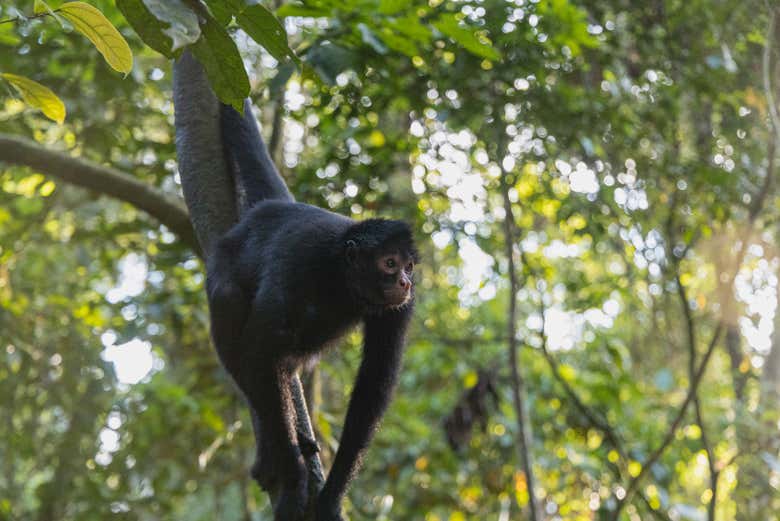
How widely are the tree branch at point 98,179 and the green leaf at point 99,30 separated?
2.34 meters

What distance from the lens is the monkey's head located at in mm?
4352

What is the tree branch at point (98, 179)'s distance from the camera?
14.4 ft

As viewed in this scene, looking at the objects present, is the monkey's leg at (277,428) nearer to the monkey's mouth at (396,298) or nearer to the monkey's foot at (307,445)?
the monkey's foot at (307,445)

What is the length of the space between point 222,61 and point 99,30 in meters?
0.34

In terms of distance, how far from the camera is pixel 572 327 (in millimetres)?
12289

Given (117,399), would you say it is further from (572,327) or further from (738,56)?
(572,327)

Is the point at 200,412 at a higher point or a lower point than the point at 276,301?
lower

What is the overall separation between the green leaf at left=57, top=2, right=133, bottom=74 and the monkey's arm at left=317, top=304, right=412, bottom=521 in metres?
2.20

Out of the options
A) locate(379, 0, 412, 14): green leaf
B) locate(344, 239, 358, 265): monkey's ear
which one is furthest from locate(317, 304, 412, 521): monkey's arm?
locate(379, 0, 412, 14): green leaf

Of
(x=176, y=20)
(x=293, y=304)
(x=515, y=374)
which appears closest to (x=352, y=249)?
(x=293, y=304)

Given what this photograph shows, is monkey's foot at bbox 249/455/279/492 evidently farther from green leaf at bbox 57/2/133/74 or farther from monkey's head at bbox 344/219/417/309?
green leaf at bbox 57/2/133/74

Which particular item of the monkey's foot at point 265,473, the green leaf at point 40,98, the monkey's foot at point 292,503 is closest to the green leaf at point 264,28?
the green leaf at point 40,98

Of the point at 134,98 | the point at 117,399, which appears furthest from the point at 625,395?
the point at 134,98

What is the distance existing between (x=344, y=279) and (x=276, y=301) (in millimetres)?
714
